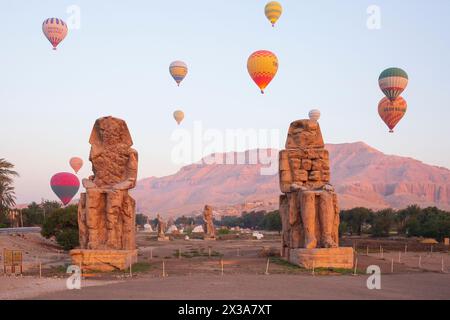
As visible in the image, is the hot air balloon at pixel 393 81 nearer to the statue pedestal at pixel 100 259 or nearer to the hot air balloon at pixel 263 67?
the hot air balloon at pixel 263 67

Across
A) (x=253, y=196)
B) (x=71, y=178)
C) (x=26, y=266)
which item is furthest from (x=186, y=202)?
(x=26, y=266)

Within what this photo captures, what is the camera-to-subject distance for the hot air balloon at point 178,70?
50000mm

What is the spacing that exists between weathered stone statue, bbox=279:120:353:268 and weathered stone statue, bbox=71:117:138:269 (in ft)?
13.6

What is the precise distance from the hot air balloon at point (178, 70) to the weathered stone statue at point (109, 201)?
35.8 meters

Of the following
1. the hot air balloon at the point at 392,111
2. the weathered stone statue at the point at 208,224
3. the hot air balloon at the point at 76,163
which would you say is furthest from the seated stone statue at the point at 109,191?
the hot air balloon at the point at 76,163

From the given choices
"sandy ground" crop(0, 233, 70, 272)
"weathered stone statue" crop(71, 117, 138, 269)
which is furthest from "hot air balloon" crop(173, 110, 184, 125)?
"weathered stone statue" crop(71, 117, 138, 269)

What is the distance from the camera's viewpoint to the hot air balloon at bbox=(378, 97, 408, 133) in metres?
46.0

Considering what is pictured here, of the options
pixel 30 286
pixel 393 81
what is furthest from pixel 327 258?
pixel 393 81

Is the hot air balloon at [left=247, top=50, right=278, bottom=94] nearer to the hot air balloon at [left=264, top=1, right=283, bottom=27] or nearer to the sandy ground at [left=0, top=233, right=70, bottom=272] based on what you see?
the hot air balloon at [left=264, top=1, right=283, bottom=27]

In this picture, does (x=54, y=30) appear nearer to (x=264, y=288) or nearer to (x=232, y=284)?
(x=232, y=284)

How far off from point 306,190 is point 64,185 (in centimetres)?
3635

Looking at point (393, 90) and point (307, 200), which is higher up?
point (393, 90)

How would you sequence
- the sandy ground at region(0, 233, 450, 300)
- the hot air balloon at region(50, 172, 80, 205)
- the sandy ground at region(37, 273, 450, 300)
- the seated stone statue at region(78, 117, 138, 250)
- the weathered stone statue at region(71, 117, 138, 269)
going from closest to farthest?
1. the sandy ground at region(37, 273, 450, 300)
2. the sandy ground at region(0, 233, 450, 300)
3. the weathered stone statue at region(71, 117, 138, 269)
4. the seated stone statue at region(78, 117, 138, 250)
5. the hot air balloon at region(50, 172, 80, 205)

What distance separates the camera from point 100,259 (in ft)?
42.3
